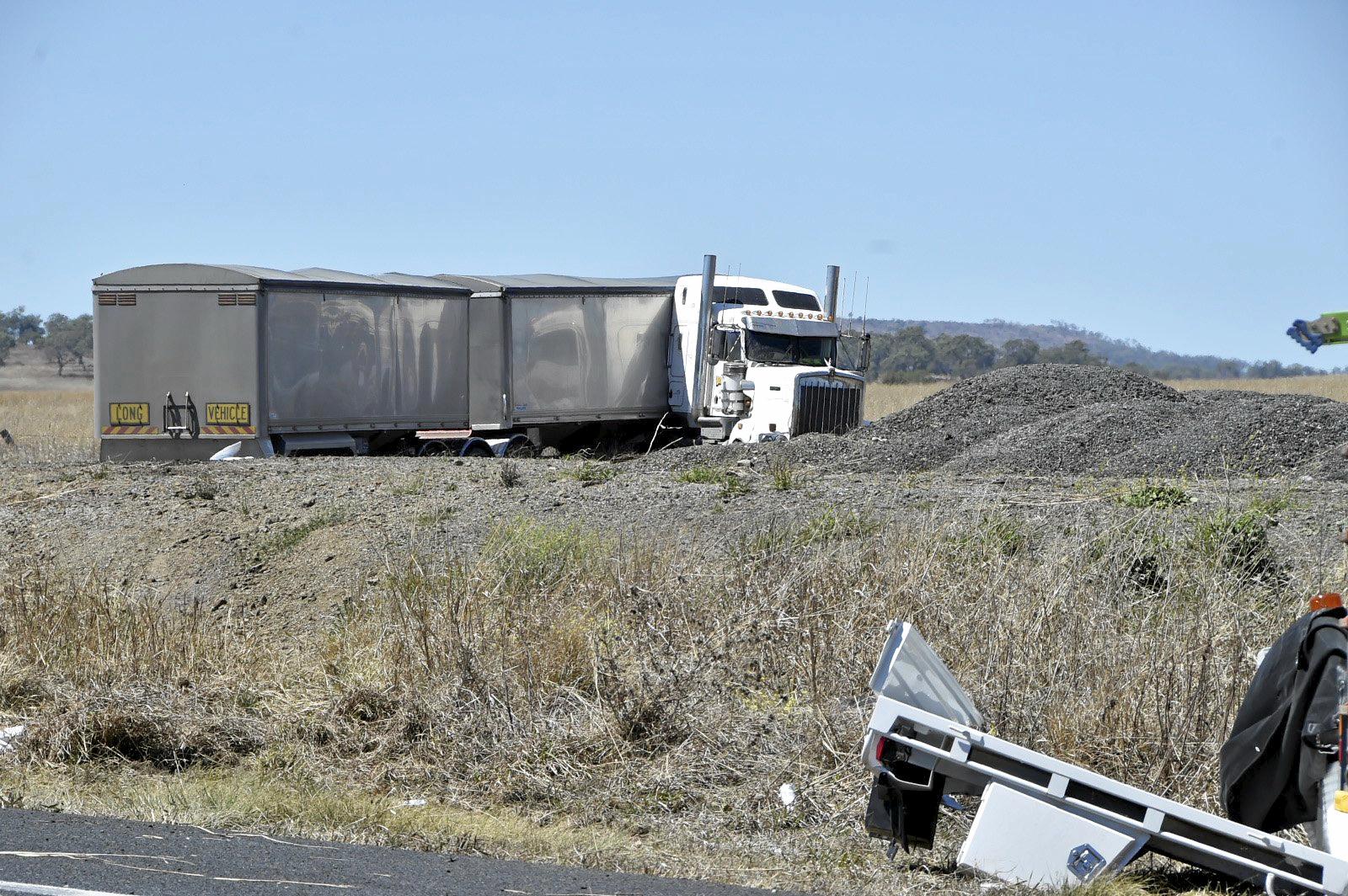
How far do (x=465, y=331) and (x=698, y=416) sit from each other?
435cm

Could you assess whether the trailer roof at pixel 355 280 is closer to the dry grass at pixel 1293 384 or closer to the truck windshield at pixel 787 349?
the truck windshield at pixel 787 349

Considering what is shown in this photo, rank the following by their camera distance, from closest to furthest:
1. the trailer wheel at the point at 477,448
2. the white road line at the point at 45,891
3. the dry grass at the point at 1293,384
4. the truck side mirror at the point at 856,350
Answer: the white road line at the point at 45,891 → the trailer wheel at the point at 477,448 → the truck side mirror at the point at 856,350 → the dry grass at the point at 1293,384

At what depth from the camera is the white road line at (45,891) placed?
15.1ft

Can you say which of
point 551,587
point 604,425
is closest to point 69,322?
point 604,425

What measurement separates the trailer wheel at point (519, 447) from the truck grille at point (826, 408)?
15.4 ft

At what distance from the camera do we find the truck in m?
19.1

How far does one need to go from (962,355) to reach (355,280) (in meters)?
71.9

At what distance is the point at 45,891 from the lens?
463cm

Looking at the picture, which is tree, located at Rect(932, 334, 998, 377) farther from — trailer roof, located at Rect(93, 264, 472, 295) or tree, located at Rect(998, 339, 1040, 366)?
trailer roof, located at Rect(93, 264, 472, 295)

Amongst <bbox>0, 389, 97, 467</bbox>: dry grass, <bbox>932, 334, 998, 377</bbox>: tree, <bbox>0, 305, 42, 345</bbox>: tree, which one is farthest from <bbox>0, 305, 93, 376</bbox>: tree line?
<bbox>932, 334, 998, 377</bbox>: tree

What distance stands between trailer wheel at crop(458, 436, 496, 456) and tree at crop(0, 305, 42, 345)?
4786 inches

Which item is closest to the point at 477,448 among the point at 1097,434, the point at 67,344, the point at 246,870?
the point at 1097,434

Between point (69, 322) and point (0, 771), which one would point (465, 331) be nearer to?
point (0, 771)

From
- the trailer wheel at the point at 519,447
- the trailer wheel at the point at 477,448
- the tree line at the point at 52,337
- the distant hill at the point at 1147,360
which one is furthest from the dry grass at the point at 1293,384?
the tree line at the point at 52,337
